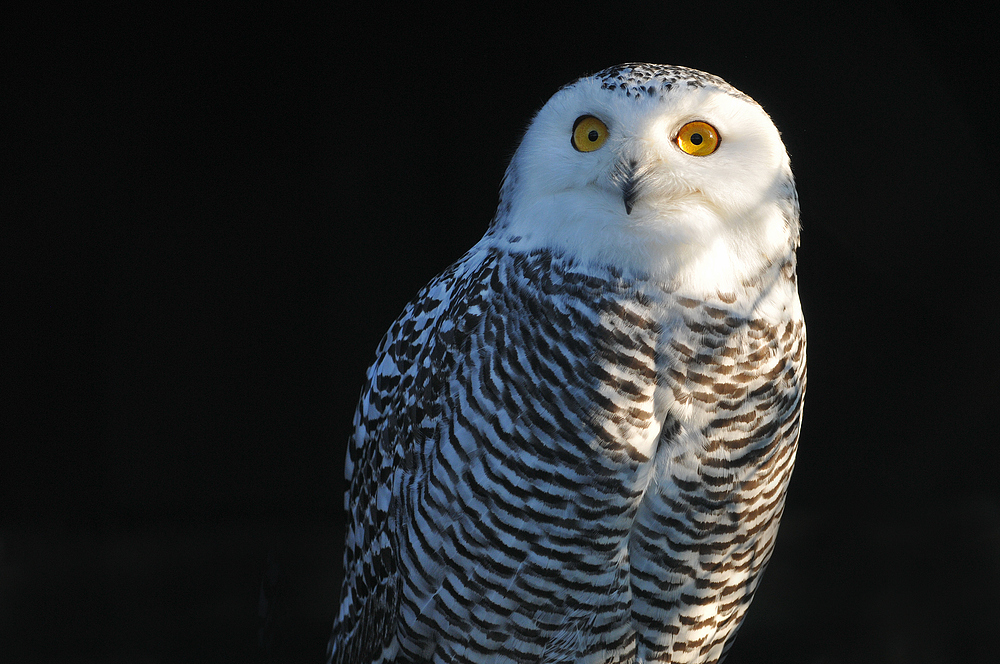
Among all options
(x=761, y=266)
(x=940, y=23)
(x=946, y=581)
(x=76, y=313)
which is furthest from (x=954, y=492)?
(x=76, y=313)

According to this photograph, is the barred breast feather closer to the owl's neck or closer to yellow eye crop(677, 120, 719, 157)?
the owl's neck

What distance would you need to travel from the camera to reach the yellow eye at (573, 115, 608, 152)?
4.02 ft

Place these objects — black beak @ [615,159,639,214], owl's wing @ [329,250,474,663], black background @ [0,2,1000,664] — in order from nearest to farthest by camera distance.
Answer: black beak @ [615,159,639,214] < owl's wing @ [329,250,474,663] < black background @ [0,2,1000,664]

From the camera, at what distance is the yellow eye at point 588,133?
123cm

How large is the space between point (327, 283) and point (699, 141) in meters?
1.33

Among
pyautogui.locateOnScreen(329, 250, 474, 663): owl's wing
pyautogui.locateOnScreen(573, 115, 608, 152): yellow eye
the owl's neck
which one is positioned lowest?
pyautogui.locateOnScreen(329, 250, 474, 663): owl's wing

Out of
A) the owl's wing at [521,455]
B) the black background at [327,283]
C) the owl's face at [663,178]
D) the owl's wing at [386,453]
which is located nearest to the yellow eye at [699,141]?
the owl's face at [663,178]

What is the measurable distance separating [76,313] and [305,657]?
1.17m

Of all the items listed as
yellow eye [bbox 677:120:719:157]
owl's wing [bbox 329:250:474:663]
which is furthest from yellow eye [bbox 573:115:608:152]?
owl's wing [bbox 329:250:474:663]

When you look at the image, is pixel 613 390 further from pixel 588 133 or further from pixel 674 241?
pixel 588 133

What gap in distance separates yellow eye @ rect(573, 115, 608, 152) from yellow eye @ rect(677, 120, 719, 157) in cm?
12

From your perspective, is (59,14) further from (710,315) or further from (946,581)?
(946,581)

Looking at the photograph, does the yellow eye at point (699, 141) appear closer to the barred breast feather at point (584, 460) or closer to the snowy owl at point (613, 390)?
the snowy owl at point (613, 390)

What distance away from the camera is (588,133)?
48.8 inches
